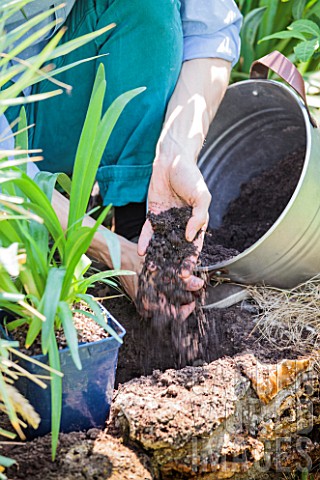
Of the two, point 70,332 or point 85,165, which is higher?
point 85,165

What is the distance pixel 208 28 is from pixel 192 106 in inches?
8.4

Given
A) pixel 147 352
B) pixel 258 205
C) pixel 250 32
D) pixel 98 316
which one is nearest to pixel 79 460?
pixel 98 316

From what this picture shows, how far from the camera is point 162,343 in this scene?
1.58 metres

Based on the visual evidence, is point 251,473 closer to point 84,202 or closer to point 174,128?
point 84,202

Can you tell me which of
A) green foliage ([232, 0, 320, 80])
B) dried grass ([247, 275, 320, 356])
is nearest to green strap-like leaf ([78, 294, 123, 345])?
dried grass ([247, 275, 320, 356])

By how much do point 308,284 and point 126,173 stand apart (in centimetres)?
56

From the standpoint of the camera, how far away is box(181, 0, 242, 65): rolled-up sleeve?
5.67 feet

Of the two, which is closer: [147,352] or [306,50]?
[147,352]

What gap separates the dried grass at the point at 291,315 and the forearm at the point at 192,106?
40 cm

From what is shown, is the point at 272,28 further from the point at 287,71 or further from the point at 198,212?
the point at 198,212

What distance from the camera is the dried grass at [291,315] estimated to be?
1533 millimetres

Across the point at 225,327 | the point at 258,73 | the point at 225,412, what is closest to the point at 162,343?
the point at 225,327

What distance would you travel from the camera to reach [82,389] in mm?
1206

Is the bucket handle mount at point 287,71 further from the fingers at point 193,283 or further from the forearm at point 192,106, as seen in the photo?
the fingers at point 193,283
